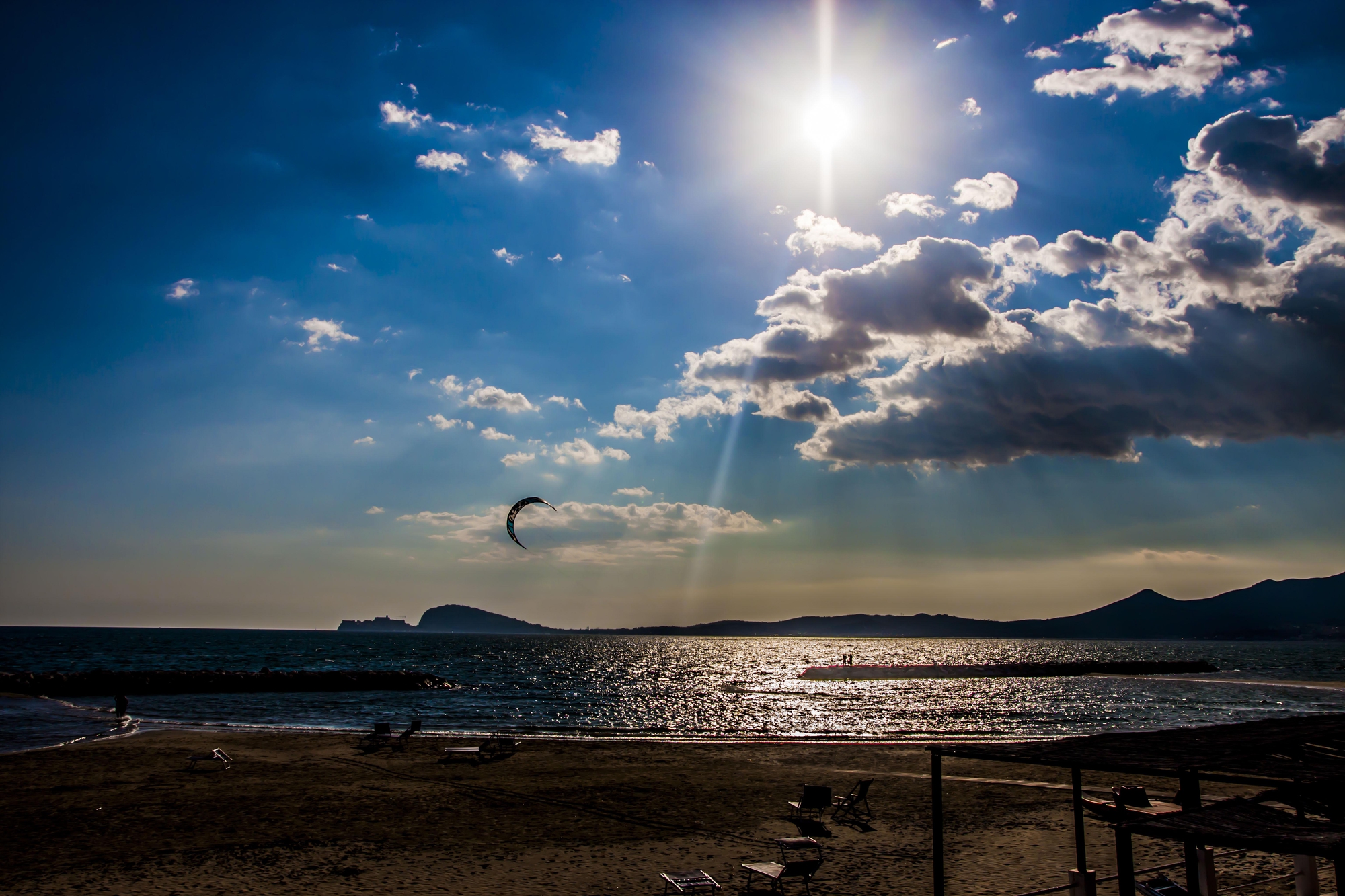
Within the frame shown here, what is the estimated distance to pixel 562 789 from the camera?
1961 centimetres

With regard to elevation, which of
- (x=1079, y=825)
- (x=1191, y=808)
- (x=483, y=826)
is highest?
(x=1191, y=808)

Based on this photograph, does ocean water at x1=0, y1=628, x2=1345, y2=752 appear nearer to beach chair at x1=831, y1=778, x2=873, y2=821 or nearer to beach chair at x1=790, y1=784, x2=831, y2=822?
beach chair at x1=831, y1=778, x2=873, y2=821

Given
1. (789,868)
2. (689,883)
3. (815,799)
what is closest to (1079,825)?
(789,868)

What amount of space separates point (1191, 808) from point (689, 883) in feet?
21.2

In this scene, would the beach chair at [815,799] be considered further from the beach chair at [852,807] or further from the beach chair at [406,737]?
the beach chair at [406,737]

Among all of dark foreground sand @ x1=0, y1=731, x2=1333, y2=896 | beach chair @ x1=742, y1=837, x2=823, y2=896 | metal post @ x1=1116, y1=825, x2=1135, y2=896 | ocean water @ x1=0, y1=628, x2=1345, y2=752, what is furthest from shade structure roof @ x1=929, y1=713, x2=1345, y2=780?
ocean water @ x1=0, y1=628, x2=1345, y2=752

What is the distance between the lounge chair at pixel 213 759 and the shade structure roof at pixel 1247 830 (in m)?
23.1

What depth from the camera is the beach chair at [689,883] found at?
10.9 m

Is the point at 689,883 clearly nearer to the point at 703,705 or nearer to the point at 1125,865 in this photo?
the point at 1125,865

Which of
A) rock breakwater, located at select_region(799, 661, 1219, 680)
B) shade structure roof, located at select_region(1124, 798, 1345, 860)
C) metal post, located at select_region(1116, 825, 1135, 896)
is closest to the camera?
shade structure roof, located at select_region(1124, 798, 1345, 860)

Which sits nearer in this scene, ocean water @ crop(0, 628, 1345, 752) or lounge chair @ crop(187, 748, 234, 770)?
lounge chair @ crop(187, 748, 234, 770)

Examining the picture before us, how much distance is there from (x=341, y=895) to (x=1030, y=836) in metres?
12.6

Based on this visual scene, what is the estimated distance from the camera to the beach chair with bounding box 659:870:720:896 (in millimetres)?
10883

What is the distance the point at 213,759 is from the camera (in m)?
22.6
